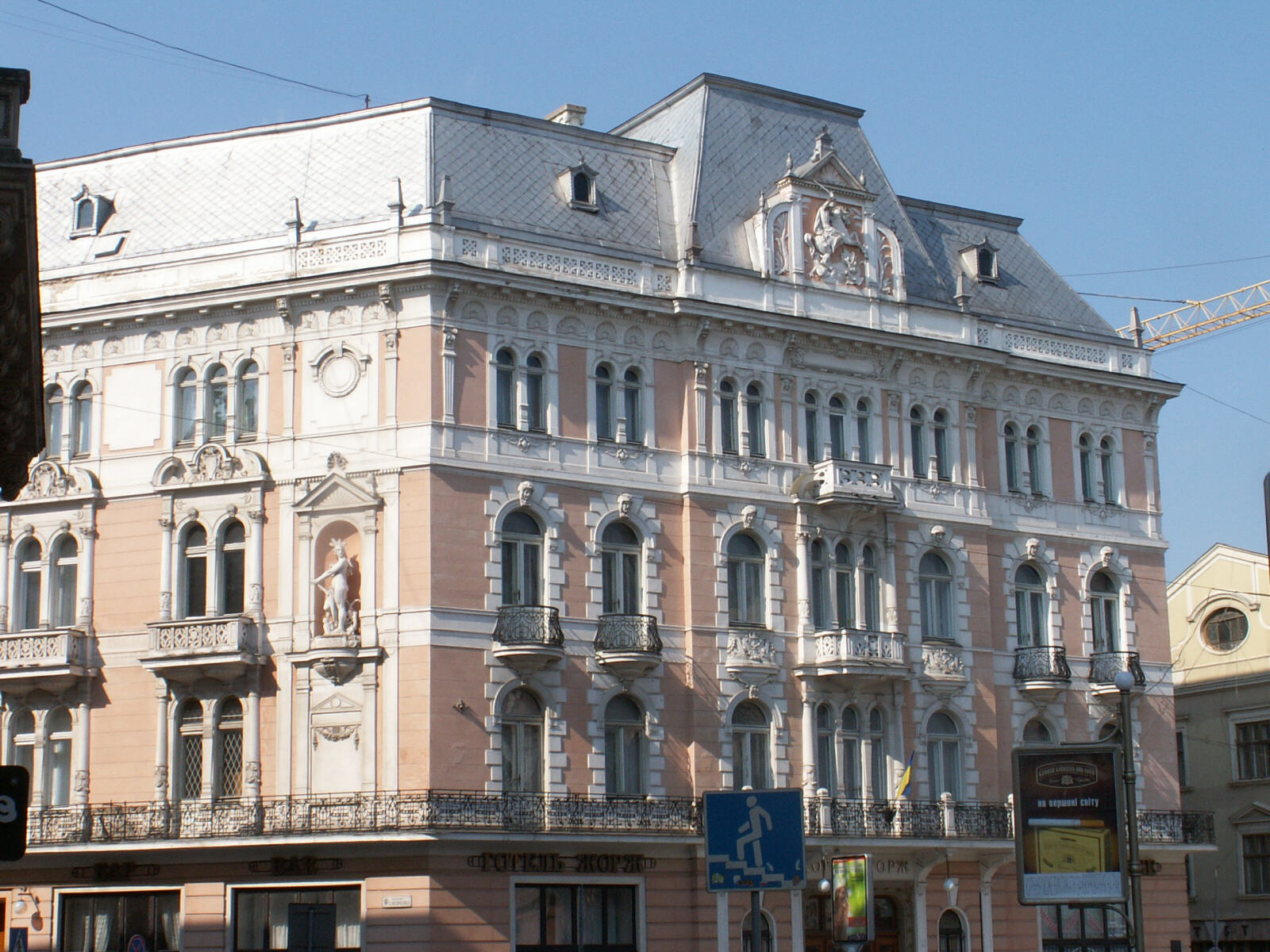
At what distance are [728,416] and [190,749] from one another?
1544 centimetres

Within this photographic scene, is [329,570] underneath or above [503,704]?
above

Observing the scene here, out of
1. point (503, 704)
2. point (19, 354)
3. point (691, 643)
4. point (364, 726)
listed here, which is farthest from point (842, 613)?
point (19, 354)

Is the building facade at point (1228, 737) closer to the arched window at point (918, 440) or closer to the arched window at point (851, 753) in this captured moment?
the arched window at point (918, 440)

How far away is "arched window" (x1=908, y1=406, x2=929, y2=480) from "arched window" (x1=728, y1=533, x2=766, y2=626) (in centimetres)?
560

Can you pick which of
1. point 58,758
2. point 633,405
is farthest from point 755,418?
point 58,758

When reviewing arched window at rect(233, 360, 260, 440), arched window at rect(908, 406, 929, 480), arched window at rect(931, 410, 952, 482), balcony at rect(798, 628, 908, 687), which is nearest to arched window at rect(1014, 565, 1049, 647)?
arched window at rect(931, 410, 952, 482)

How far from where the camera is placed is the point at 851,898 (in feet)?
135

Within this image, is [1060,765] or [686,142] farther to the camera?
[686,142]

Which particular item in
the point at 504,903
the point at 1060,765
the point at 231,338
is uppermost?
the point at 231,338

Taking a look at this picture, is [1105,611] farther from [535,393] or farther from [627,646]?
[535,393]

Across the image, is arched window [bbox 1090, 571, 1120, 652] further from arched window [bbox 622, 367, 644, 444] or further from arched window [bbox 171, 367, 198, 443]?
arched window [bbox 171, 367, 198, 443]

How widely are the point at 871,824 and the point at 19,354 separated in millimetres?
27515

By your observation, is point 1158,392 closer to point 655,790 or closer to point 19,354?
point 655,790

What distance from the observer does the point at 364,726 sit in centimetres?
4266
